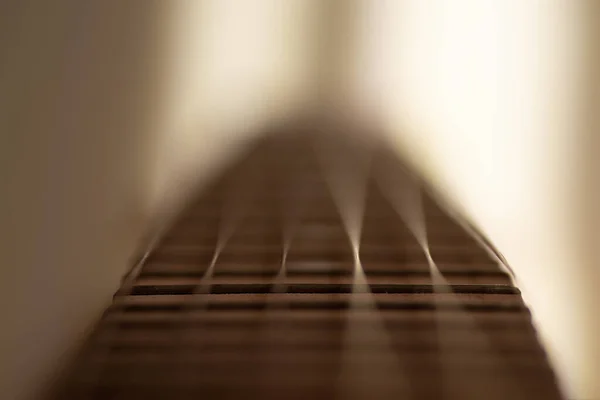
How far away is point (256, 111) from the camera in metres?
0.78

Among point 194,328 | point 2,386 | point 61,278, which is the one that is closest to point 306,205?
point 194,328

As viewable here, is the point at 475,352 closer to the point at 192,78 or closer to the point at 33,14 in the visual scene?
the point at 192,78

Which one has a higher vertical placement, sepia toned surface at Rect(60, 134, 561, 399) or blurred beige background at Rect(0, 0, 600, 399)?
blurred beige background at Rect(0, 0, 600, 399)

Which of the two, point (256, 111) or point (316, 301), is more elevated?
point (256, 111)

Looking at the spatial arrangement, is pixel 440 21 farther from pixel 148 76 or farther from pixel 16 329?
pixel 16 329

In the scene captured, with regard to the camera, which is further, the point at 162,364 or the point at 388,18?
the point at 388,18

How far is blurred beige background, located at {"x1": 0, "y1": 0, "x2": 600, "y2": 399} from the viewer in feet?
2.44

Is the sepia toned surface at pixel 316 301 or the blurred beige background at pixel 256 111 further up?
the blurred beige background at pixel 256 111

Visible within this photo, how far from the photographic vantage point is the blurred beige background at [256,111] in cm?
74

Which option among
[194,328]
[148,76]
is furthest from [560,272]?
[148,76]

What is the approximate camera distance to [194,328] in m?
0.71

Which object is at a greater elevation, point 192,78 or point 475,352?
point 192,78

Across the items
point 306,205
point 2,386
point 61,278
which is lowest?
point 2,386

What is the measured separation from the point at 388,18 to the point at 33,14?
45cm
